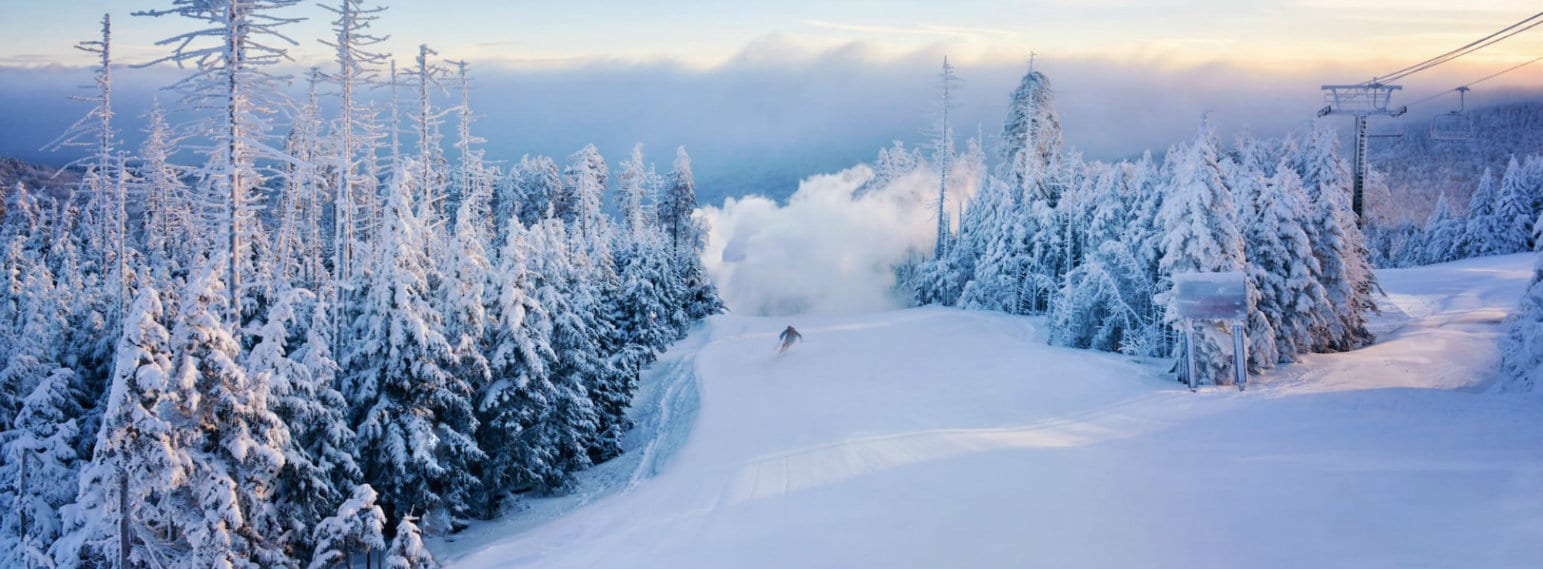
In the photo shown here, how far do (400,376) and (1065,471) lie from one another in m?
15.3

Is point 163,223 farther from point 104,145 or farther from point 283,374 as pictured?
point 283,374

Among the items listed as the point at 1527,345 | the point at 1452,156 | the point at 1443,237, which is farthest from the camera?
the point at 1452,156

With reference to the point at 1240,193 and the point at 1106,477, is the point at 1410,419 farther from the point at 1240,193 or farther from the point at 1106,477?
the point at 1240,193

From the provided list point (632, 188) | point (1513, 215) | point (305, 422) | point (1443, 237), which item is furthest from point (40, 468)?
point (1443, 237)

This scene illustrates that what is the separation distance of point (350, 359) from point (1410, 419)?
2591 cm

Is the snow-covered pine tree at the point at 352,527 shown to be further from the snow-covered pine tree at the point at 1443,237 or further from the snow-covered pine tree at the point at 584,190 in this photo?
the snow-covered pine tree at the point at 1443,237

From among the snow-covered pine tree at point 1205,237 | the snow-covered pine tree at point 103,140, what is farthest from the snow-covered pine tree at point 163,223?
the snow-covered pine tree at point 1205,237

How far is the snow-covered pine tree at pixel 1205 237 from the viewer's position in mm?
26484

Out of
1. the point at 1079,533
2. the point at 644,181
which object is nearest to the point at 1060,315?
the point at 1079,533

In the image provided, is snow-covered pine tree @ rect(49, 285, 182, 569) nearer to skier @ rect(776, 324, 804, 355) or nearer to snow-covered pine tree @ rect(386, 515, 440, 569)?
snow-covered pine tree @ rect(386, 515, 440, 569)

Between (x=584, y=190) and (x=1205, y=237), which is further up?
(x=584, y=190)

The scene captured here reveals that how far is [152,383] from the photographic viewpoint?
42.5ft

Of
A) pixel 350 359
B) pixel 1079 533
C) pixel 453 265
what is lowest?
pixel 1079 533

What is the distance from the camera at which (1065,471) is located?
1798 cm
